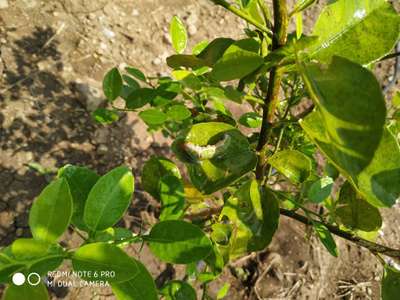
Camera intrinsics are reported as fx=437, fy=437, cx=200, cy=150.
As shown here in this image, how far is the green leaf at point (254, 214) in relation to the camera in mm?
848

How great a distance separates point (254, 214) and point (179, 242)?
0.52 ft

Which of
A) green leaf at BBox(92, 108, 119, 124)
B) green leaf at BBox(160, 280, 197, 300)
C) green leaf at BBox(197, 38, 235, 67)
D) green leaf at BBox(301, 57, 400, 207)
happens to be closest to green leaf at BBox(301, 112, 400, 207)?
green leaf at BBox(301, 57, 400, 207)

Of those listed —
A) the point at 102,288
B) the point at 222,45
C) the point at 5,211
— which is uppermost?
the point at 222,45

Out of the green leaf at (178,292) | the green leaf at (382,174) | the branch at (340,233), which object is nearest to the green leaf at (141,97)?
the branch at (340,233)

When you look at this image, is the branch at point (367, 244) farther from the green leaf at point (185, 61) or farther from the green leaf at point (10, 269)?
the green leaf at point (10, 269)

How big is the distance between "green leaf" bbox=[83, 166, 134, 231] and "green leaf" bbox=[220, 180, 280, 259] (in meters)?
0.21

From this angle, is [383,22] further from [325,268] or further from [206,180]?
[325,268]

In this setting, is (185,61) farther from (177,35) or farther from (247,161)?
(177,35)

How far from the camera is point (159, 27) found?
262cm

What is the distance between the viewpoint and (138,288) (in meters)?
0.75

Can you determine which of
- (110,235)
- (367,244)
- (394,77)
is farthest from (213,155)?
(394,77)

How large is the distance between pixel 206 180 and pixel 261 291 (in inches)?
50.8

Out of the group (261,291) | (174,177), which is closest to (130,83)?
(174,177)

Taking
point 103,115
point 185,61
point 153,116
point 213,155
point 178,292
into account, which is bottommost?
point 178,292
